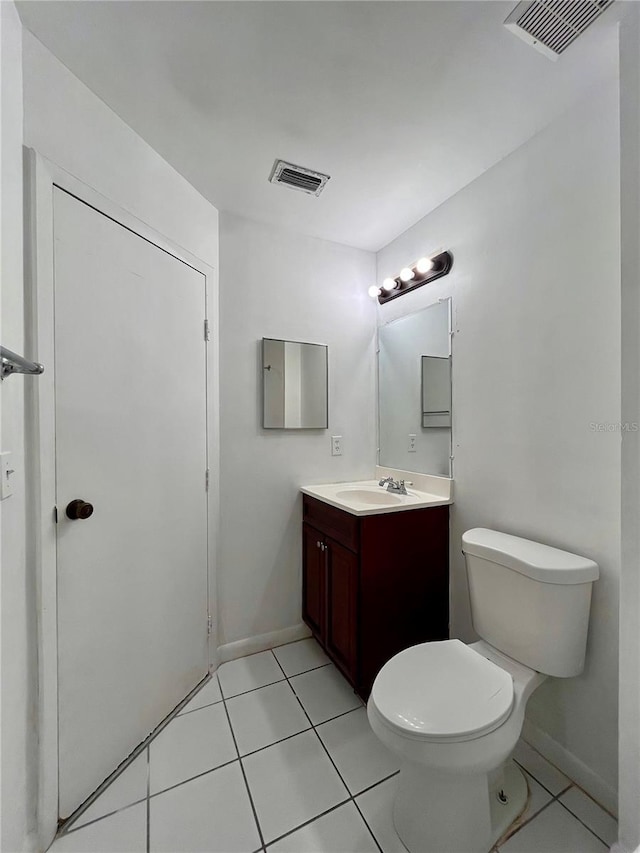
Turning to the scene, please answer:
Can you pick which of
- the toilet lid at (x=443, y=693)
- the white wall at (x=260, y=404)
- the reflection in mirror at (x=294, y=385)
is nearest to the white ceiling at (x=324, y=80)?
the white wall at (x=260, y=404)

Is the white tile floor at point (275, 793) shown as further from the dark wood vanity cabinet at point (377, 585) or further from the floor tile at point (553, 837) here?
the dark wood vanity cabinet at point (377, 585)

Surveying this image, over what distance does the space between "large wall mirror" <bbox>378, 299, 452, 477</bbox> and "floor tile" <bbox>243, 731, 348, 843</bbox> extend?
1.29 m

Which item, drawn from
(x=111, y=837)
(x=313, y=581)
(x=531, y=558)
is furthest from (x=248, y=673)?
(x=531, y=558)

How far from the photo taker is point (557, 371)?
52.2 inches

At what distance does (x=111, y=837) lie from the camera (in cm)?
108

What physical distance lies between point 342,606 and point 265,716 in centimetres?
55

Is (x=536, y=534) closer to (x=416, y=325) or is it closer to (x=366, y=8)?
(x=416, y=325)

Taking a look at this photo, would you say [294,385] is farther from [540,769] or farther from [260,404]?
[540,769]

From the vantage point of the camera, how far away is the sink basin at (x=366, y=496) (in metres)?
1.96

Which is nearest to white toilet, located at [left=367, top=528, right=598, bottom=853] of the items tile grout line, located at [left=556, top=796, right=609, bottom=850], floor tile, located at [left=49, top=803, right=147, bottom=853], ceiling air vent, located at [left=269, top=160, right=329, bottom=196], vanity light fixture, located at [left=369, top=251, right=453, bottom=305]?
tile grout line, located at [left=556, top=796, right=609, bottom=850]

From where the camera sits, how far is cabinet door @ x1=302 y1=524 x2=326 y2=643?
73.9 inches

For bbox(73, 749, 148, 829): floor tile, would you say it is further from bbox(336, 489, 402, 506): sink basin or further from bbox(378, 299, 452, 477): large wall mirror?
bbox(378, 299, 452, 477): large wall mirror

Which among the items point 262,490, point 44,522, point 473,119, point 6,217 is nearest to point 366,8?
point 473,119

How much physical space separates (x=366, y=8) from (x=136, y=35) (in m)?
0.66
